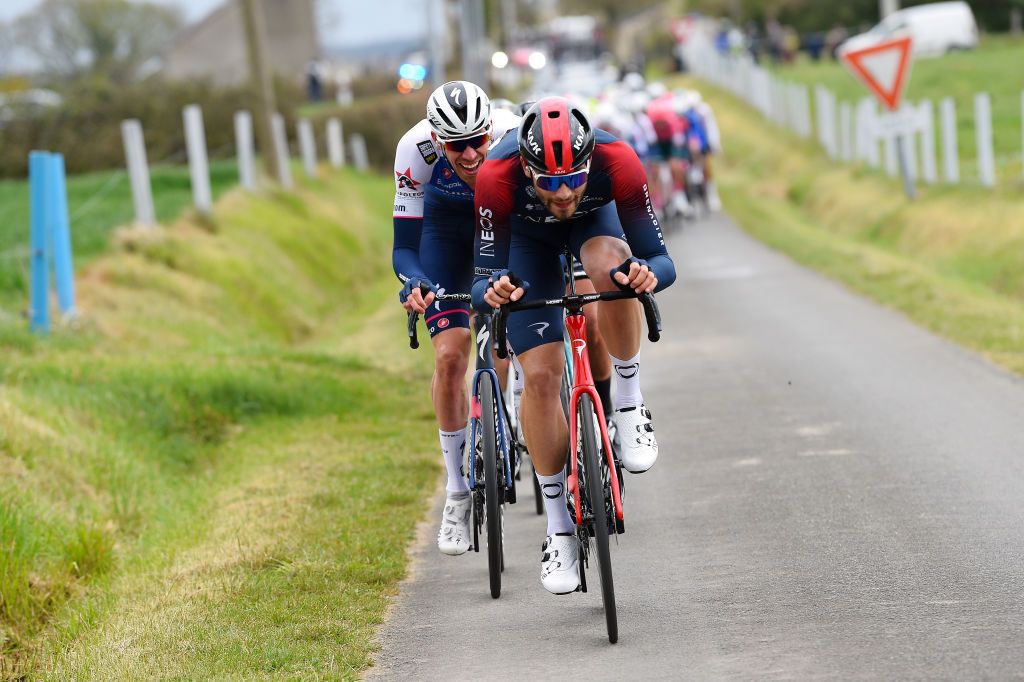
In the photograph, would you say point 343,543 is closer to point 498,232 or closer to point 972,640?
point 498,232

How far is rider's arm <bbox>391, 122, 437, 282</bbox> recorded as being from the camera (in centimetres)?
727

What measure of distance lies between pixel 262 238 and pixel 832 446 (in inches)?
544

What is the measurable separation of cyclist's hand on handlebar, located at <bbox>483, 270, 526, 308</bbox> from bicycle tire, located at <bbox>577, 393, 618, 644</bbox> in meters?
0.51

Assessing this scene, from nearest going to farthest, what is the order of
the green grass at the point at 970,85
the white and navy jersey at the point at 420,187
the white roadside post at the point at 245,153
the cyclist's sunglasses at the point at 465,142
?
1. the cyclist's sunglasses at the point at 465,142
2. the white and navy jersey at the point at 420,187
3. the white roadside post at the point at 245,153
4. the green grass at the point at 970,85

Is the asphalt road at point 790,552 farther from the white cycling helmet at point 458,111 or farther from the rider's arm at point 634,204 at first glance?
the white cycling helmet at point 458,111

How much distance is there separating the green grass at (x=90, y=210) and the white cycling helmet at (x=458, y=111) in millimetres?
8710

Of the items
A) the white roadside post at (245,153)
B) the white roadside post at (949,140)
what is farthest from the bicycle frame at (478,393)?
the white roadside post at (245,153)

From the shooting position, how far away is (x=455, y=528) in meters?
7.21

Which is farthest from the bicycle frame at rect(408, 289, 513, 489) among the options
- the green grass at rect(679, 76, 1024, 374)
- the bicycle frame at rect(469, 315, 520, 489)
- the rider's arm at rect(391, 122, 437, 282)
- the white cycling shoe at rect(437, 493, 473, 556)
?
the green grass at rect(679, 76, 1024, 374)

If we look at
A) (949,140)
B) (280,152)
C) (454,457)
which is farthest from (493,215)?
(280,152)

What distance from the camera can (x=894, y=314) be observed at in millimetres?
14648

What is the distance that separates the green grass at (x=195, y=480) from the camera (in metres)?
6.69

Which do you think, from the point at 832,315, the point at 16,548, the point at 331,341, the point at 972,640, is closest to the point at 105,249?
the point at 331,341

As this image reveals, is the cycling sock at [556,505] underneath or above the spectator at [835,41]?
above
